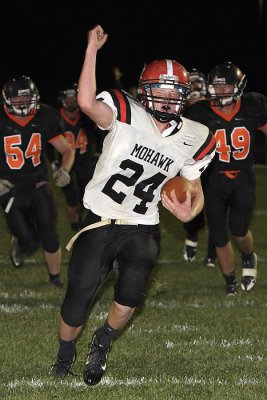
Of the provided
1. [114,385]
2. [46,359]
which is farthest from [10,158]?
[114,385]

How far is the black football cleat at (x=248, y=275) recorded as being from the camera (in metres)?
6.71

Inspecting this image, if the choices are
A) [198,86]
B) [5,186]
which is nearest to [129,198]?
[5,186]

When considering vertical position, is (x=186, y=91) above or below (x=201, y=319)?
above

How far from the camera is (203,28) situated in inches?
1171

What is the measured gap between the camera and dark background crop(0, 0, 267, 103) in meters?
29.2

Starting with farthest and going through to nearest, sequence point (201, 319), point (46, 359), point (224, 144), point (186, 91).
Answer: point (224, 144) → point (201, 319) → point (46, 359) → point (186, 91)

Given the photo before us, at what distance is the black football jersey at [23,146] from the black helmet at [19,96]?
0.34 feet

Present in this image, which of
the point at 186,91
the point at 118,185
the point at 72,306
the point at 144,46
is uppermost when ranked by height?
the point at 186,91

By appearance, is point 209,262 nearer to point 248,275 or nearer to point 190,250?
point 190,250

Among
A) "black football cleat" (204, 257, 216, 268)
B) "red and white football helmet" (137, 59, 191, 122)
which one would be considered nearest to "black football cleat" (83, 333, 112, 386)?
"red and white football helmet" (137, 59, 191, 122)

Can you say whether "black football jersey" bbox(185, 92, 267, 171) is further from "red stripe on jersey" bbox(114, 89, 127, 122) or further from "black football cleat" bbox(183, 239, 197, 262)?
"red stripe on jersey" bbox(114, 89, 127, 122)

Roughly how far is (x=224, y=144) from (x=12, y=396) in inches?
119

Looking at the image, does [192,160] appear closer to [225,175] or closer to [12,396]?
[12,396]

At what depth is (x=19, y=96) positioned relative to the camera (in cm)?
664
